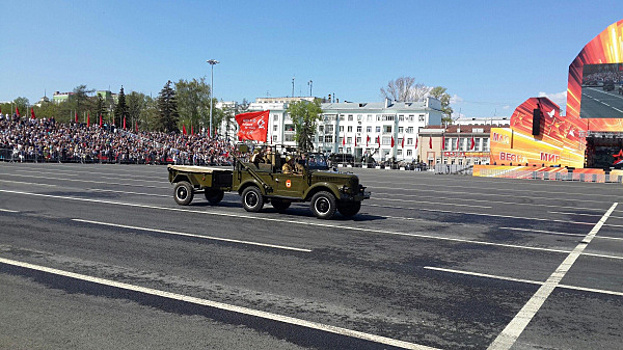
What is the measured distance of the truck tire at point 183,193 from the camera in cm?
1547

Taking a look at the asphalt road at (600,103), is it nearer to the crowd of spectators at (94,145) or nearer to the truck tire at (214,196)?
the crowd of spectators at (94,145)

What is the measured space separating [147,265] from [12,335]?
299 cm

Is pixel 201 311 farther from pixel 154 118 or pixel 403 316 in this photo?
pixel 154 118

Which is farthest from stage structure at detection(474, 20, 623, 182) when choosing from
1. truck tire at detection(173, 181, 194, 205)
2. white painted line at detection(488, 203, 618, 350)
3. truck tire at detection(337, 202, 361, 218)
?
white painted line at detection(488, 203, 618, 350)

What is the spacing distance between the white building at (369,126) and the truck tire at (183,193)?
8127 cm

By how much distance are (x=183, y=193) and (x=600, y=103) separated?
1919 inches

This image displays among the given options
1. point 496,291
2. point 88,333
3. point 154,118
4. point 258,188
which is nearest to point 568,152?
point 258,188

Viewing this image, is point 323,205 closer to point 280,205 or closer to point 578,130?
point 280,205

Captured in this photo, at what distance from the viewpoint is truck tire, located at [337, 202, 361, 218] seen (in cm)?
1424

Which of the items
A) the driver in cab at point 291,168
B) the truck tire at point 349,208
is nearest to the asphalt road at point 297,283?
the truck tire at point 349,208

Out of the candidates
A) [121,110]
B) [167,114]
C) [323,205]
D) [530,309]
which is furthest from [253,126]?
[121,110]

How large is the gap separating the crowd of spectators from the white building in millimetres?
42255

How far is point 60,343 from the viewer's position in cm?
456

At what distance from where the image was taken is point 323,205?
1366cm
